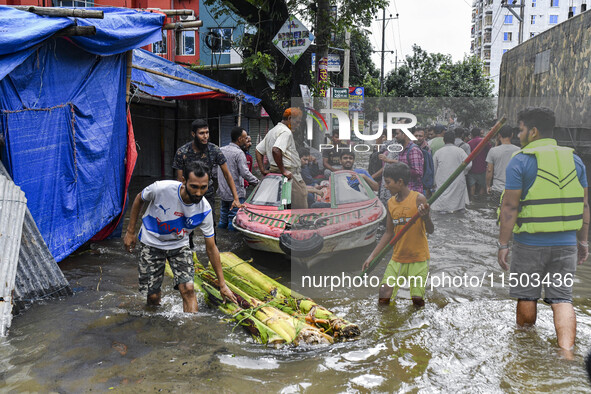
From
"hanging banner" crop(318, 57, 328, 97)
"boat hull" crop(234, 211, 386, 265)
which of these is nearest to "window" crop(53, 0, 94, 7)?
"hanging banner" crop(318, 57, 328, 97)

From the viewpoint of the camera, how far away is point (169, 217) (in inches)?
182

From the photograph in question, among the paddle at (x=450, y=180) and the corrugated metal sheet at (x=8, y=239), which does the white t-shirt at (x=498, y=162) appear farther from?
the corrugated metal sheet at (x=8, y=239)

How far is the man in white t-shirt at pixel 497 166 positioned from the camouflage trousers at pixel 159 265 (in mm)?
3173

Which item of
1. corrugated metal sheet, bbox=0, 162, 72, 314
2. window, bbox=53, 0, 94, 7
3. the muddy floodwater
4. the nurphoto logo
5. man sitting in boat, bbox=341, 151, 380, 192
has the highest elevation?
window, bbox=53, 0, 94, 7

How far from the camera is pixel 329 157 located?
5.46m

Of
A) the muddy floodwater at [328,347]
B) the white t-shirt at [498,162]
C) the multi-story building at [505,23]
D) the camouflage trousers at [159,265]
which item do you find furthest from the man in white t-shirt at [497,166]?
the multi-story building at [505,23]

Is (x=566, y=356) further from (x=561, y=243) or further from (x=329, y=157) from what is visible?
(x=329, y=157)

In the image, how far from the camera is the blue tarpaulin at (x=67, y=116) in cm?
555

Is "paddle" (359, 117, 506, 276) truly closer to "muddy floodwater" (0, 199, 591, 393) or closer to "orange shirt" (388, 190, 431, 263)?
"orange shirt" (388, 190, 431, 263)

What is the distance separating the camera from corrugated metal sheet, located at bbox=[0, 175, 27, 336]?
14.3ft

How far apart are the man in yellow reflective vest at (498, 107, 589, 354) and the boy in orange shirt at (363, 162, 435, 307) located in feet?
2.78

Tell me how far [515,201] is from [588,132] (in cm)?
585

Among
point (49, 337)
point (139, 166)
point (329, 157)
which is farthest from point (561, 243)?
point (139, 166)

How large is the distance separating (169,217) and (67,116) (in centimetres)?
288
